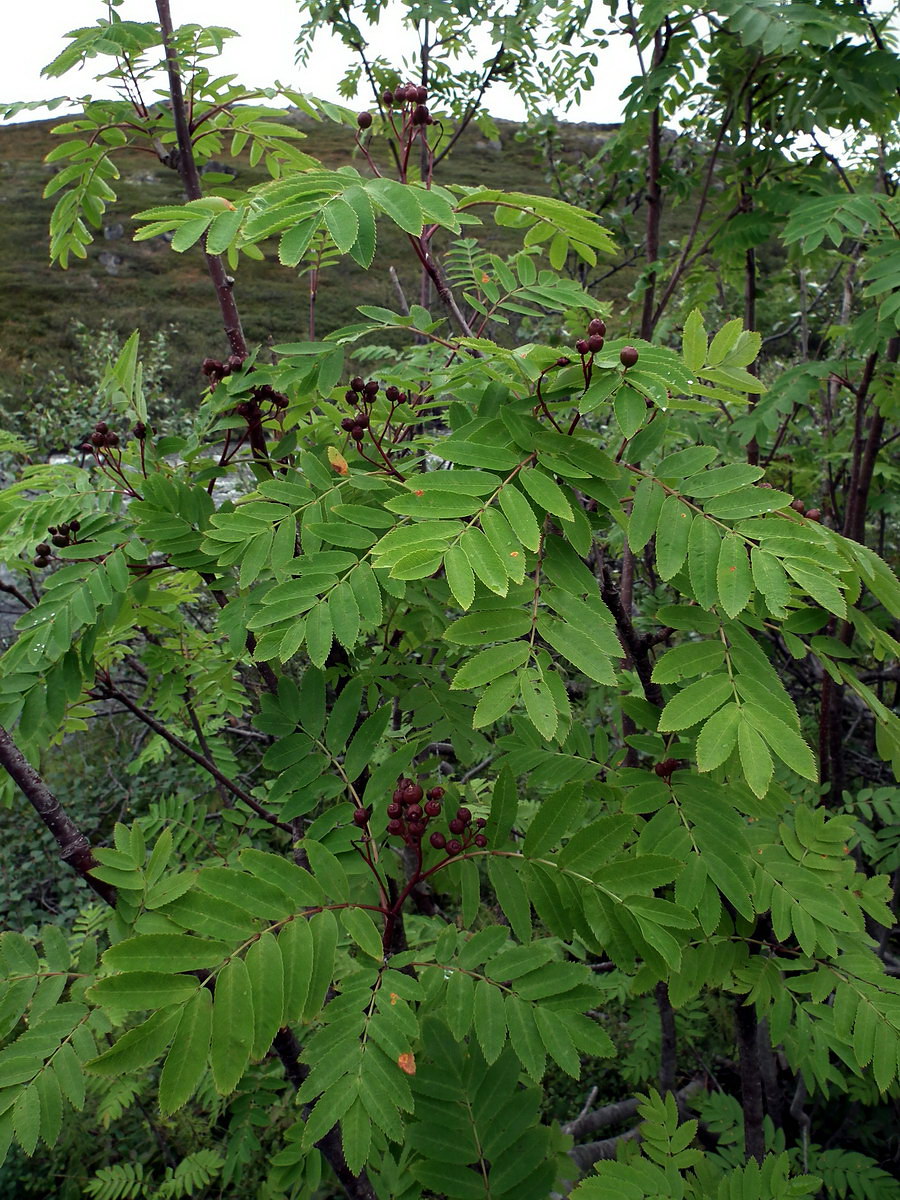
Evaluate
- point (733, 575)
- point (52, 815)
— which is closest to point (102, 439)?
point (52, 815)

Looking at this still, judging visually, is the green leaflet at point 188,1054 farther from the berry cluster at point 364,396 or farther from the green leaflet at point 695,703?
the berry cluster at point 364,396

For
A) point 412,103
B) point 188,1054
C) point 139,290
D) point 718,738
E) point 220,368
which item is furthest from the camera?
point 139,290

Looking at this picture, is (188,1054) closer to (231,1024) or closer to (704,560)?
(231,1024)

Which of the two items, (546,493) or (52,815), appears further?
(52,815)

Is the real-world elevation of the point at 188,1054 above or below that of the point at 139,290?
below

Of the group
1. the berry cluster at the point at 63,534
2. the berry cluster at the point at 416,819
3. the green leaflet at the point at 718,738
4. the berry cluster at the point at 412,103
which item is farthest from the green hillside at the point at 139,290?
the green leaflet at the point at 718,738

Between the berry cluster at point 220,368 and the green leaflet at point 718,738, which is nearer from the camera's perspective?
the green leaflet at point 718,738

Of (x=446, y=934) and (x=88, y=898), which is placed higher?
(x=446, y=934)

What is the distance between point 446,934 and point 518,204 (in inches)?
49.0

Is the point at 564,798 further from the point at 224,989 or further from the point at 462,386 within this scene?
the point at 462,386

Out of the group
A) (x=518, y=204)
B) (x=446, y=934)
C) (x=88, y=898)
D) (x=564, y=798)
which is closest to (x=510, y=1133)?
(x=446, y=934)

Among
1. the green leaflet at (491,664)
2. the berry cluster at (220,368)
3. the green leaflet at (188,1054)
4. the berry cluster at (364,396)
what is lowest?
the green leaflet at (188,1054)

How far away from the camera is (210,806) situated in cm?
524

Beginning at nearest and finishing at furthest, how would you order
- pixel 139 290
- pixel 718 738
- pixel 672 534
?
pixel 718 738, pixel 672 534, pixel 139 290
